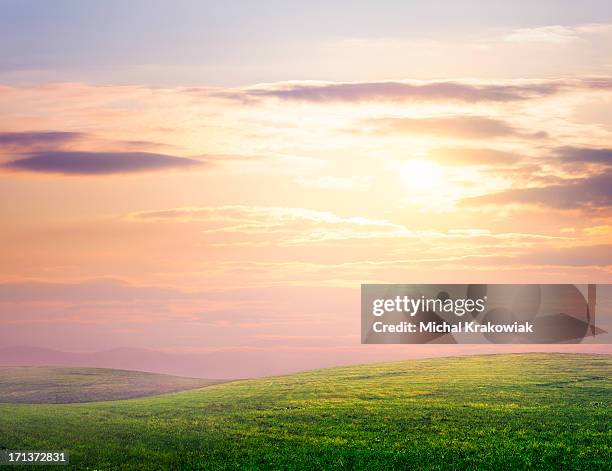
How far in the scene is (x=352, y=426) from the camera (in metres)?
50.1

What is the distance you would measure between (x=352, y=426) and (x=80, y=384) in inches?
2618

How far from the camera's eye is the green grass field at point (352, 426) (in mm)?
42438

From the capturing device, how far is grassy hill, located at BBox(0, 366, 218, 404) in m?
93.8

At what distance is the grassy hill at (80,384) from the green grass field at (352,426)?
18210mm

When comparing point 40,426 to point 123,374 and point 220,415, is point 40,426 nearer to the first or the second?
point 220,415

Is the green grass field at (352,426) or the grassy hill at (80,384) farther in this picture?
the grassy hill at (80,384)

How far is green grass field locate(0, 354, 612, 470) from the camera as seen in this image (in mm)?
42438

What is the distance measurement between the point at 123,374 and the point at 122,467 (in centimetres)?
7915

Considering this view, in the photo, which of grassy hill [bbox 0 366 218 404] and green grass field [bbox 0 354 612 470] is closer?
green grass field [bbox 0 354 612 470]

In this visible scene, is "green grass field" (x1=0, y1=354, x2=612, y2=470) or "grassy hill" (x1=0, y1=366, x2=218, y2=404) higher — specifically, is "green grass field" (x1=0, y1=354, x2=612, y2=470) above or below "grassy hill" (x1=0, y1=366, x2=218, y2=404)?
above

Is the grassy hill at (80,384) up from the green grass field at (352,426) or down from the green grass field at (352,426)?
down

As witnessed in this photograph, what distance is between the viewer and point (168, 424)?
5672 centimetres

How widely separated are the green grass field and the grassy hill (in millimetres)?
18210

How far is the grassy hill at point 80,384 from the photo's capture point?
9381 cm
